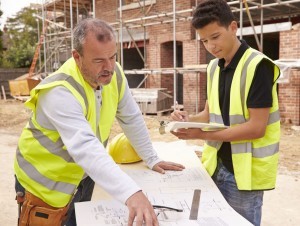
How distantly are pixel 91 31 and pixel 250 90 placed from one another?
0.86m

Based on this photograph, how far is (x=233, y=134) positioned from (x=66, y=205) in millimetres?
964

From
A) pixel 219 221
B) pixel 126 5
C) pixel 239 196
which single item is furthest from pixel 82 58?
pixel 126 5

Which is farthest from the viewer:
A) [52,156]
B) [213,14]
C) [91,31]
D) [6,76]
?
[6,76]

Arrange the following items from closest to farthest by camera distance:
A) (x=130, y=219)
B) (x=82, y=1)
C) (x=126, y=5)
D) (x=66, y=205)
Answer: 1. (x=130, y=219)
2. (x=66, y=205)
3. (x=126, y=5)
4. (x=82, y=1)

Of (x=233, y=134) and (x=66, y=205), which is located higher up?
(x=233, y=134)

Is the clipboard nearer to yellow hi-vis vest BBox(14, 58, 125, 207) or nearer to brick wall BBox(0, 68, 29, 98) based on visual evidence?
yellow hi-vis vest BBox(14, 58, 125, 207)

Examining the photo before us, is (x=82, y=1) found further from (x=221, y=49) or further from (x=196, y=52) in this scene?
(x=221, y=49)

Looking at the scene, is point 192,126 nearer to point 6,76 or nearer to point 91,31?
point 91,31

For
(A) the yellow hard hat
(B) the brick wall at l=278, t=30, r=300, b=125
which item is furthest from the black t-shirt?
(B) the brick wall at l=278, t=30, r=300, b=125

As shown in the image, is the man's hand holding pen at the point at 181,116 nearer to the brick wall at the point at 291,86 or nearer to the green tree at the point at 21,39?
the brick wall at the point at 291,86

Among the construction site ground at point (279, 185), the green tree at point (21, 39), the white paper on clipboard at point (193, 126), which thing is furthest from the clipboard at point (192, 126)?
the green tree at point (21, 39)

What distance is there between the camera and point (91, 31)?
1.77 metres

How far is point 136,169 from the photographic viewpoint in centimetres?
238

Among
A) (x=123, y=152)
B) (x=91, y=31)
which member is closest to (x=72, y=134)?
(x=91, y=31)
